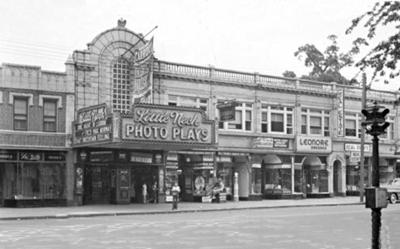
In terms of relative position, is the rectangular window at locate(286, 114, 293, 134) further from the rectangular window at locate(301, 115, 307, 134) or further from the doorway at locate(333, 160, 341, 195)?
the doorway at locate(333, 160, 341, 195)

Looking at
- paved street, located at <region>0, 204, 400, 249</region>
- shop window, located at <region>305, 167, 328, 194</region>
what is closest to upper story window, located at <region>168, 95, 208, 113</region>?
shop window, located at <region>305, 167, 328, 194</region>

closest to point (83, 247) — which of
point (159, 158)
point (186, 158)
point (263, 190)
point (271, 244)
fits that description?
point (271, 244)

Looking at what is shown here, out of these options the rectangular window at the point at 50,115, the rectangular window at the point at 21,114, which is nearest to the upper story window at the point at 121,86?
the rectangular window at the point at 50,115

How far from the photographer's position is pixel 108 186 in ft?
129

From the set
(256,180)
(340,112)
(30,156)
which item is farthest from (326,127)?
(30,156)

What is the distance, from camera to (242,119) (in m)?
45.1

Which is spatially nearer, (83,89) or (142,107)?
(142,107)

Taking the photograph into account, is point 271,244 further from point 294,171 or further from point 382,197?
point 294,171

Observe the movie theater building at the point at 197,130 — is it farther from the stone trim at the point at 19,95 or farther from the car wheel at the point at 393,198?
the car wheel at the point at 393,198

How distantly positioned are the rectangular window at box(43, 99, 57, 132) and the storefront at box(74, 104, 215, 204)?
4.62 ft

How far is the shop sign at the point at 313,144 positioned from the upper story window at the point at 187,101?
28.6ft

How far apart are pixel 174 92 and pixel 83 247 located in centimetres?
2603

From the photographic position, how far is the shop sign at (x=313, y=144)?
156 feet

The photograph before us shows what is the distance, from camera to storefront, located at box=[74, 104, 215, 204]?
111ft
